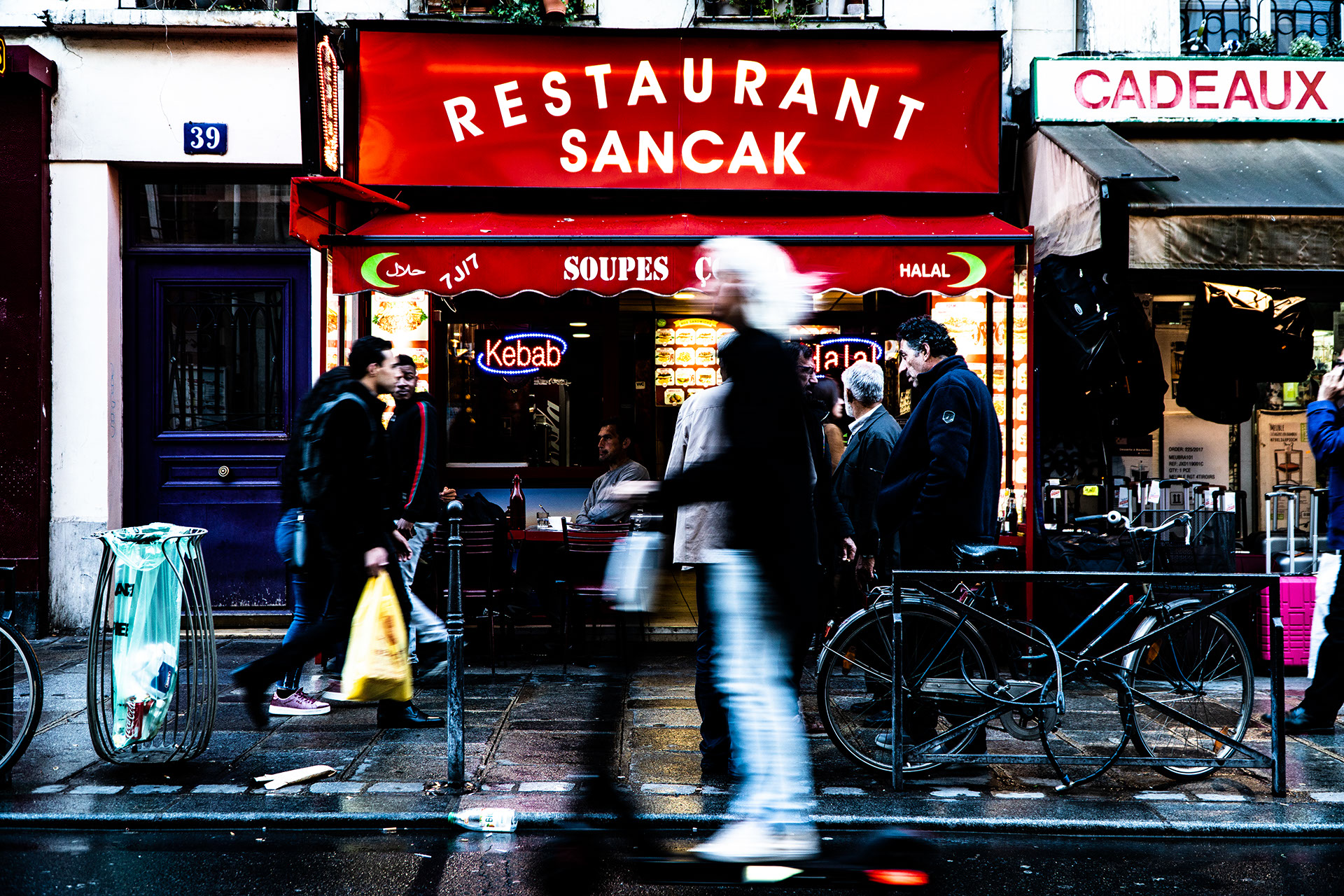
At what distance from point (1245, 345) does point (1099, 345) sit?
5.51 feet

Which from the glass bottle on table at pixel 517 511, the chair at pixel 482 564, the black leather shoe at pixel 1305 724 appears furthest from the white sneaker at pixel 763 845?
the glass bottle on table at pixel 517 511

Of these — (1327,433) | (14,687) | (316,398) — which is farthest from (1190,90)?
(14,687)

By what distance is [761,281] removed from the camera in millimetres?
3740

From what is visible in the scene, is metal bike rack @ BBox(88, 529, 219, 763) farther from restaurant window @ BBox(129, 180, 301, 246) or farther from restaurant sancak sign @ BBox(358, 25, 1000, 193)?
restaurant window @ BBox(129, 180, 301, 246)

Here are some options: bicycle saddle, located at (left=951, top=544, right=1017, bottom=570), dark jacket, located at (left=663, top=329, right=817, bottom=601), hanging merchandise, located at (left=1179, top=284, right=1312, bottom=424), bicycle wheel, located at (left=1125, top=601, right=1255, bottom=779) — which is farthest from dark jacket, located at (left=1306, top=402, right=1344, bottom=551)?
dark jacket, located at (left=663, top=329, right=817, bottom=601)

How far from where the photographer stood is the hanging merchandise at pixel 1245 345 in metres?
9.16

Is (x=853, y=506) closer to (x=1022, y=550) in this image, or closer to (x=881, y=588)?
(x=881, y=588)

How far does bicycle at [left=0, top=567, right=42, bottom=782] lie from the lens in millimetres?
5230

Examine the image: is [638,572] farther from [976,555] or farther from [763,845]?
[976,555]

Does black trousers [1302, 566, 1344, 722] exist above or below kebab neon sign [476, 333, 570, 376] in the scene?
below

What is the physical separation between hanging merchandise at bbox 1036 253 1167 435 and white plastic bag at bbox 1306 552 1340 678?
2346 mm

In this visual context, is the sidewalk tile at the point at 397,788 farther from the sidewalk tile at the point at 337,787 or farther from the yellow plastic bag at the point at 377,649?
the yellow plastic bag at the point at 377,649

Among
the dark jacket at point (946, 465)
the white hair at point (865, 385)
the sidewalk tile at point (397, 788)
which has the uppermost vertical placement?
the white hair at point (865, 385)

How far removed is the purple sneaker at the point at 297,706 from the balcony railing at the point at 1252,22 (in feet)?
27.4
